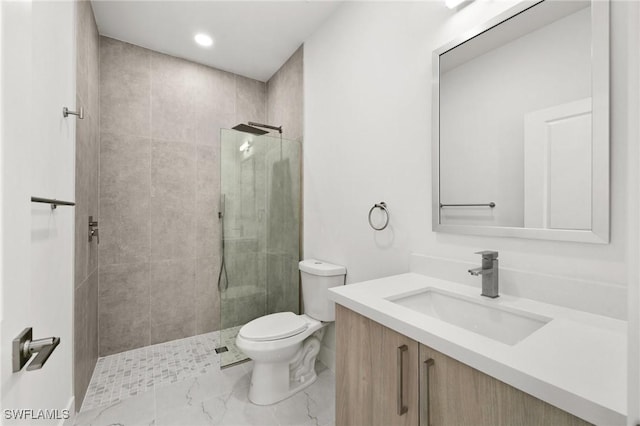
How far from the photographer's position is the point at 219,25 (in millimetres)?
2236

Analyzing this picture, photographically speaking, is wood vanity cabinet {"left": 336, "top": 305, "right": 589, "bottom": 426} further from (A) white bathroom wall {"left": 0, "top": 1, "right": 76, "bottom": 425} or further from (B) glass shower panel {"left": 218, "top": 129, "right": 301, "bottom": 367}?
(B) glass shower panel {"left": 218, "top": 129, "right": 301, "bottom": 367}

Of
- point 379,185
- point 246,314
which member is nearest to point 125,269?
point 246,314

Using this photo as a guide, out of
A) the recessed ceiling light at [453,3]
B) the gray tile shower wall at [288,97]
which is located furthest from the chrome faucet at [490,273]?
the gray tile shower wall at [288,97]

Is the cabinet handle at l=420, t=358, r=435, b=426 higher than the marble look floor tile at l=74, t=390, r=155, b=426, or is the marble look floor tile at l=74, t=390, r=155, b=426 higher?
the cabinet handle at l=420, t=358, r=435, b=426

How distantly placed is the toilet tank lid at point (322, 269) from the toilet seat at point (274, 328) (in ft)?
1.09

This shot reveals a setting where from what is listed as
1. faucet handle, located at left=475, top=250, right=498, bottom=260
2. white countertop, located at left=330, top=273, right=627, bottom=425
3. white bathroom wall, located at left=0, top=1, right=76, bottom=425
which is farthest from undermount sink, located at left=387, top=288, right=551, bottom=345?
white bathroom wall, located at left=0, top=1, right=76, bottom=425

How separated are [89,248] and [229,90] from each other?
1.86 meters

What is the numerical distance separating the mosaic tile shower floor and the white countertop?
1.05 metres

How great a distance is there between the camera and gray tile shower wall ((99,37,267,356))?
239 cm

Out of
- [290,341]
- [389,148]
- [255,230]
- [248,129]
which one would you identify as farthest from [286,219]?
[389,148]

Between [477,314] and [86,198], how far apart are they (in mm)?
2322

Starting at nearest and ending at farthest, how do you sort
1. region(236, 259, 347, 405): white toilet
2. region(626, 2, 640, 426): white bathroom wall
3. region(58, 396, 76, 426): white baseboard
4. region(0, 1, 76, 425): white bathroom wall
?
region(626, 2, 640, 426): white bathroom wall → region(0, 1, 76, 425): white bathroom wall → region(58, 396, 76, 426): white baseboard → region(236, 259, 347, 405): white toilet

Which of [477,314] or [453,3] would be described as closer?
[477,314]

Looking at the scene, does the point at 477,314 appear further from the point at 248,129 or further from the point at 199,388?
the point at 248,129
